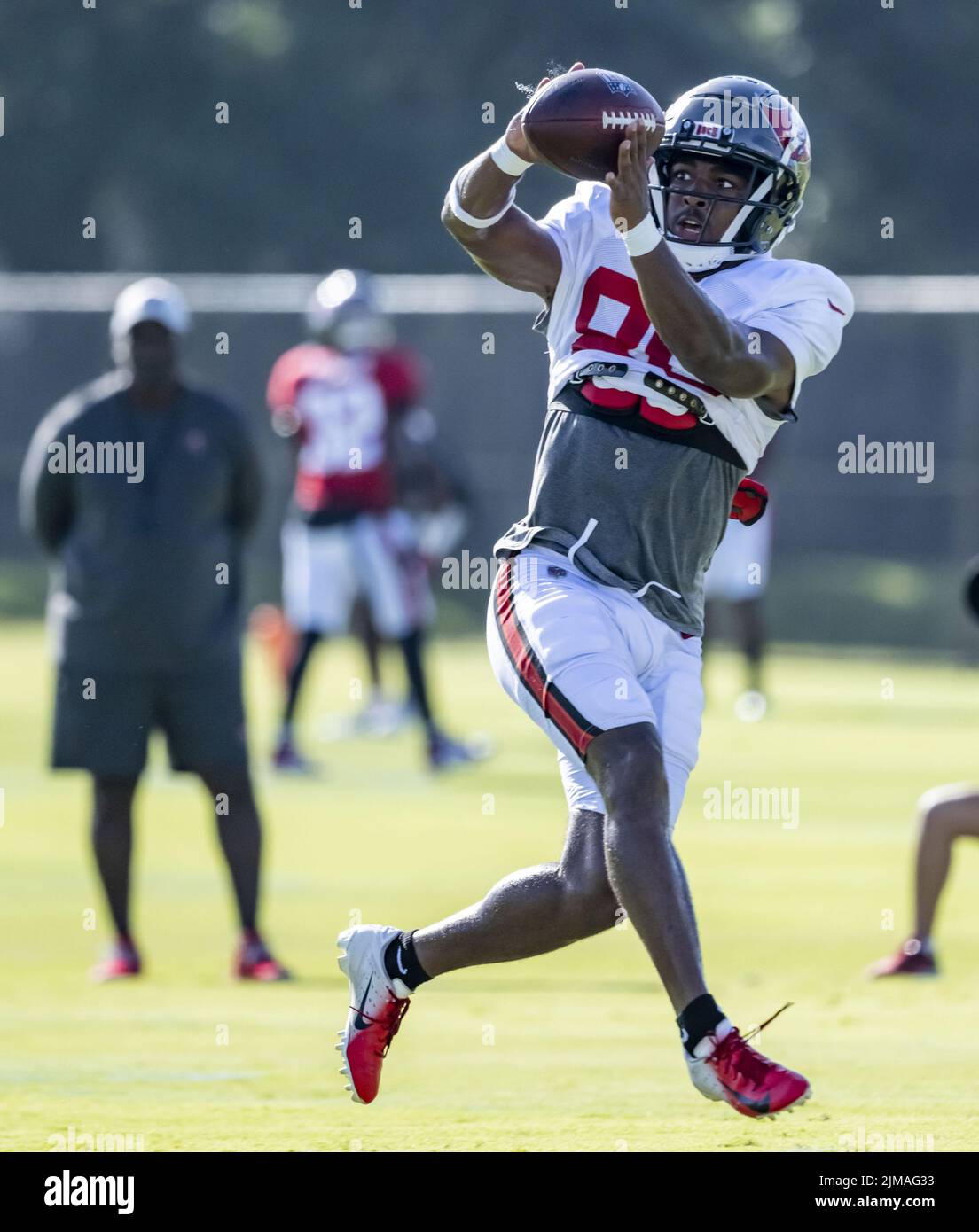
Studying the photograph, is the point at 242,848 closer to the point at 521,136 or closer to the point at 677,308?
the point at 521,136

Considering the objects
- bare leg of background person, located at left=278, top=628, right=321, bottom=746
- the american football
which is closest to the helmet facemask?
the american football

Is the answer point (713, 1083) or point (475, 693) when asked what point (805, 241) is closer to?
point (475, 693)

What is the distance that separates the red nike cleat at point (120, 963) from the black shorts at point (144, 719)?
23.0 inches

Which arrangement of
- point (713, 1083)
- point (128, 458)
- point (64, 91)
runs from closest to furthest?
1. point (713, 1083)
2. point (128, 458)
3. point (64, 91)

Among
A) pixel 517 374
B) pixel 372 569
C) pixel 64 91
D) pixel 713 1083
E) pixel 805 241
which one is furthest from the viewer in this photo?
pixel 64 91

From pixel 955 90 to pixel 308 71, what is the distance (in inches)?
323

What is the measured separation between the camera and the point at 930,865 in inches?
305

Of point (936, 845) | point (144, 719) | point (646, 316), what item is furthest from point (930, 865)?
point (646, 316)

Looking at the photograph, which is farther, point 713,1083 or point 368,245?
point 368,245

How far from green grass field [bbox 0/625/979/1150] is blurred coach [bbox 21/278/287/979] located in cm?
59

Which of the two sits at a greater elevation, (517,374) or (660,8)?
(660,8)

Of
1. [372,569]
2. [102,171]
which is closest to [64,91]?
[102,171]

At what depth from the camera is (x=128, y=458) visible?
819 cm

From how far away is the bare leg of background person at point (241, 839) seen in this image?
26.4 feet
